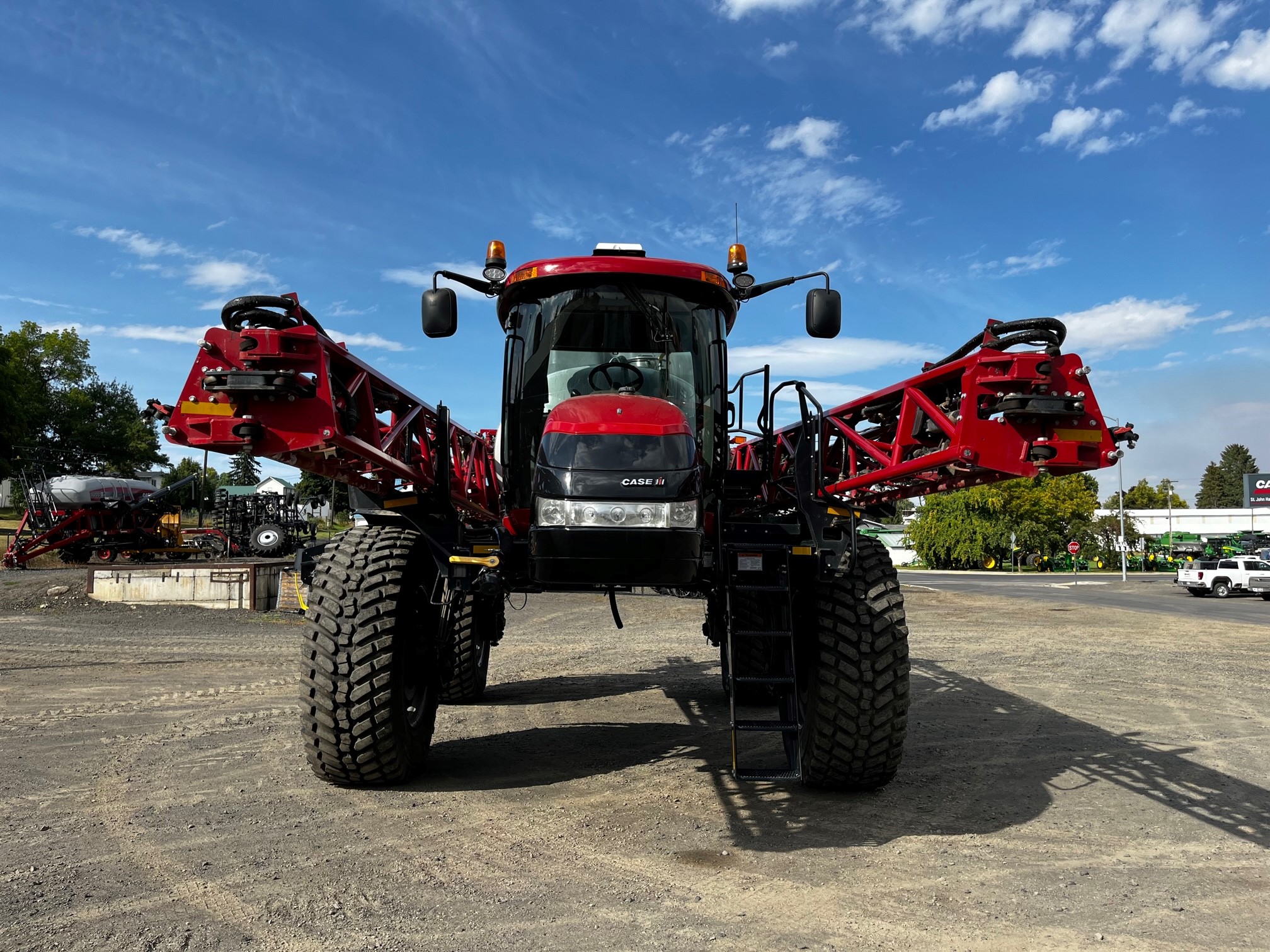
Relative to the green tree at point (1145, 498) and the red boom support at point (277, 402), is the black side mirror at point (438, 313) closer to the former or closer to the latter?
the red boom support at point (277, 402)

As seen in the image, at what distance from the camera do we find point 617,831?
4641mm

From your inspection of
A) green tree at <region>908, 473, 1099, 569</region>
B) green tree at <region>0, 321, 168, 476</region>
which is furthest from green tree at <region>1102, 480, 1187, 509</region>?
green tree at <region>0, 321, 168, 476</region>

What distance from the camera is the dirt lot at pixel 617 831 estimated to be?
137 inches

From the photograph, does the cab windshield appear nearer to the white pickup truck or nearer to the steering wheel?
the steering wheel

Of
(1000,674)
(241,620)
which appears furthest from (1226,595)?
(241,620)

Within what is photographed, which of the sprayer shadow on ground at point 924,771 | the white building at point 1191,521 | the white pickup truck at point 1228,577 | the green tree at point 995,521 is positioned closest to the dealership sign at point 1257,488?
the white building at point 1191,521

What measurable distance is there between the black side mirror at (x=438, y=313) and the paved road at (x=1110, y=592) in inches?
861

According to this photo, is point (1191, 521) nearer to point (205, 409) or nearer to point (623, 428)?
point (623, 428)

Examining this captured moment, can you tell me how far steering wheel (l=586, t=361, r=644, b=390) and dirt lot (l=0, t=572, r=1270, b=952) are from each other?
246cm

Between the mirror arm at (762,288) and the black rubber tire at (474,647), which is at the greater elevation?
the mirror arm at (762,288)

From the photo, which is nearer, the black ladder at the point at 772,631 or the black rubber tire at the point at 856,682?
the black ladder at the point at 772,631

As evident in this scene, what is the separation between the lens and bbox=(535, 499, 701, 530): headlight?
14.7 feet

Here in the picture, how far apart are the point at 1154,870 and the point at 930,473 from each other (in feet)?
7.51

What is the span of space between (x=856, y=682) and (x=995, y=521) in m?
57.2
